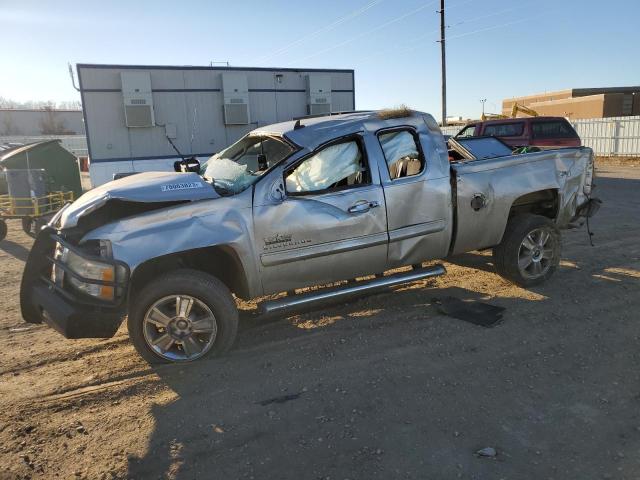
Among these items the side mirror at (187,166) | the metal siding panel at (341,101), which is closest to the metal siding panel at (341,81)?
the metal siding panel at (341,101)

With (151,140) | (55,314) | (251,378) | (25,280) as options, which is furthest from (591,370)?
(151,140)

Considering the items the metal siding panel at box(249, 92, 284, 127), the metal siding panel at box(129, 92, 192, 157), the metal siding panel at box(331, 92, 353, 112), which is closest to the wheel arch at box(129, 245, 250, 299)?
the metal siding panel at box(129, 92, 192, 157)

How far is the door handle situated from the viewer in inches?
166

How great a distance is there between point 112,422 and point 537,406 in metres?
2.83

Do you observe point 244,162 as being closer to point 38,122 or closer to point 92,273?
point 92,273

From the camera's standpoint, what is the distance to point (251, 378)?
3.67 meters

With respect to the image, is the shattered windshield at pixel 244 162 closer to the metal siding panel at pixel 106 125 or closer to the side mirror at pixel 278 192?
the side mirror at pixel 278 192

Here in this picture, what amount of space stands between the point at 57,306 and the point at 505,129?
14.3m

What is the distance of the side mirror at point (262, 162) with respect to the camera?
4.45m

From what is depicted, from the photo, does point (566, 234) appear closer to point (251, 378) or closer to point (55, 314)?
point (251, 378)

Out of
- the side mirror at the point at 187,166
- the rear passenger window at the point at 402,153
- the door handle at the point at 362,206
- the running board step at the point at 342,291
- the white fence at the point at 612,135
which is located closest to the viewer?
the running board step at the point at 342,291

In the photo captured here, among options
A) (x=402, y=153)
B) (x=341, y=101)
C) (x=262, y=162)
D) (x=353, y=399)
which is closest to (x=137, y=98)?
(x=341, y=101)

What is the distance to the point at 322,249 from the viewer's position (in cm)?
418

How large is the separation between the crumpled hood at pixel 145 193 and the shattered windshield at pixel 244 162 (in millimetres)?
271
